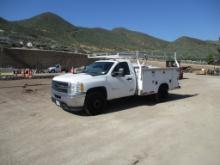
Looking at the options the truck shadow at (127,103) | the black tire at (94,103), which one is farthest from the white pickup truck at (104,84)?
the truck shadow at (127,103)

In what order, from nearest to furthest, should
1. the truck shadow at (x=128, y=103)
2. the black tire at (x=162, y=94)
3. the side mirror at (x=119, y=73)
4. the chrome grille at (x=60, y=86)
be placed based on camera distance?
1. the chrome grille at (x=60, y=86)
2. the side mirror at (x=119, y=73)
3. the truck shadow at (x=128, y=103)
4. the black tire at (x=162, y=94)

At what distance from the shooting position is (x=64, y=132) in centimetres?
691

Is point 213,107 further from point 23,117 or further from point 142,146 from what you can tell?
point 23,117

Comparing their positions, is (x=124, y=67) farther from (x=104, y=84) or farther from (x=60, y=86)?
(x=60, y=86)

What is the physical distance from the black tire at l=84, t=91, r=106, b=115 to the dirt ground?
29 cm

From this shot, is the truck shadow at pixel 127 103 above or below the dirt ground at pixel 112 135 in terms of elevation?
above

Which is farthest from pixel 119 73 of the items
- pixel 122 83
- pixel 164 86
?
pixel 164 86

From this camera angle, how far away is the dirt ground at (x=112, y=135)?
5316 millimetres

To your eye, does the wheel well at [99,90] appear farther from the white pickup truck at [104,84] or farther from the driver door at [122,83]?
the driver door at [122,83]

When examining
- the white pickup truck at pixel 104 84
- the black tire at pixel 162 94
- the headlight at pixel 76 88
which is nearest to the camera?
the headlight at pixel 76 88

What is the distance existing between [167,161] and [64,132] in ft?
9.56

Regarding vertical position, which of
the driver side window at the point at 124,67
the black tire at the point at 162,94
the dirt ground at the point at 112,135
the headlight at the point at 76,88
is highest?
the driver side window at the point at 124,67

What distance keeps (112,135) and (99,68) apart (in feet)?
12.0

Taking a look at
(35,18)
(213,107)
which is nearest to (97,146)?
(213,107)
